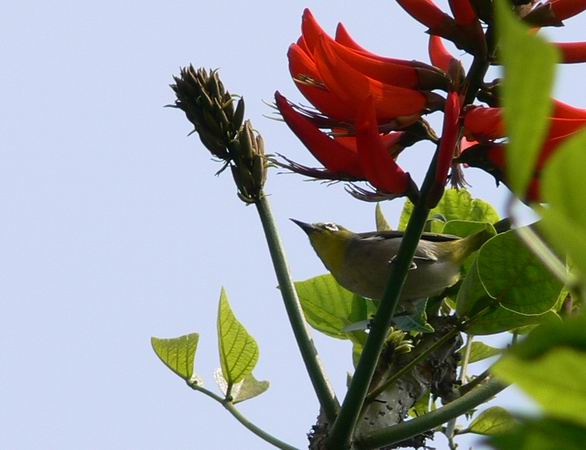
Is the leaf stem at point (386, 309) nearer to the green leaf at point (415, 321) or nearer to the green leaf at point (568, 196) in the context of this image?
the green leaf at point (415, 321)

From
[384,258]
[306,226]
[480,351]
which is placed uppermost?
[306,226]

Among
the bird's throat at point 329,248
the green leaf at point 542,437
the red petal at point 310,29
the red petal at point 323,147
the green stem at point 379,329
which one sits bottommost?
the green leaf at point 542,437

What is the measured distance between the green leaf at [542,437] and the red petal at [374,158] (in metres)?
1.20

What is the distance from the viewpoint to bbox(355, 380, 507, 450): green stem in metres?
1.69

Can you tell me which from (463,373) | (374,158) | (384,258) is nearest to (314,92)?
(374,158)

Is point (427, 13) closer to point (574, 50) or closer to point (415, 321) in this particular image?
point (574, 50)

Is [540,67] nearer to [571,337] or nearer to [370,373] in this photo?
[571,337]

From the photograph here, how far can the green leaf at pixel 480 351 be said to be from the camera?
2.31m

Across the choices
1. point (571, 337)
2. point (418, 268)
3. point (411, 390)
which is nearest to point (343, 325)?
point (418, 268)

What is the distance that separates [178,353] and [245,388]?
18cm

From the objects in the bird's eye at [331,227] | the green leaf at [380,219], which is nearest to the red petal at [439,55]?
the green leaf at [380,219]

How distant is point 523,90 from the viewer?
0.31 metres

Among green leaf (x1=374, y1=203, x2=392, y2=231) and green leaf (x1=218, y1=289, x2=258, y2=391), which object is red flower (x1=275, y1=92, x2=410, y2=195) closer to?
green leaf (x1=218, y1=289, x2=258, y2=391)

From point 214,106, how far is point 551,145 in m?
0.75
